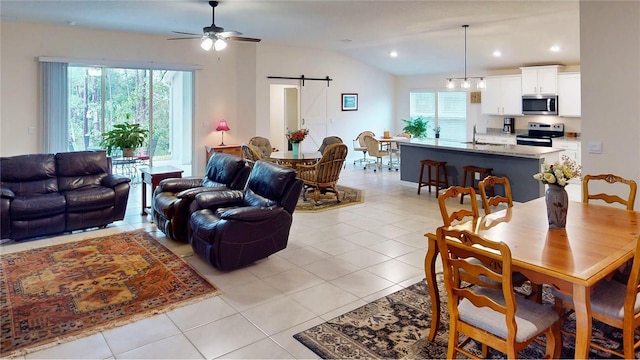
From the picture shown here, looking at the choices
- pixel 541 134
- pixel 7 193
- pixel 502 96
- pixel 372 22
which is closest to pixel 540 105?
pixel 541 134

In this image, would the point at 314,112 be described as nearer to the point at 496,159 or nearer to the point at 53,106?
the point at 496,159

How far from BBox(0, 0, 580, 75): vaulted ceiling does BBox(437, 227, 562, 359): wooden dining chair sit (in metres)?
4.53

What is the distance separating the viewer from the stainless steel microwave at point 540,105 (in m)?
8.86

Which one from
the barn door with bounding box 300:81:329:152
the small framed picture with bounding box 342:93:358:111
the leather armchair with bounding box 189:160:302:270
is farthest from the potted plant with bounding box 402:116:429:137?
the leather armchair with bounding box 189:160:302:270

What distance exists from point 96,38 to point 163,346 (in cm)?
711

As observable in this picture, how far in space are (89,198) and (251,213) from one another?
2.58m

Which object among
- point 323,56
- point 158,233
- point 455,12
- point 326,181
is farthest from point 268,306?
point 323,56

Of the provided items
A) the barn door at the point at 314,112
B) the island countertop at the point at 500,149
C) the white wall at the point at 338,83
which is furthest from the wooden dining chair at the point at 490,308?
the barn door at the point at 314,112

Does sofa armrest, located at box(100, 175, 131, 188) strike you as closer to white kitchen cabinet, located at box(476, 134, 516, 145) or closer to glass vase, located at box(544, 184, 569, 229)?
A: glass vase, located at box(544, 184, 569, 229)

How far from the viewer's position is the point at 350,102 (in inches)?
466

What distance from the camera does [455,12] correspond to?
6.54m

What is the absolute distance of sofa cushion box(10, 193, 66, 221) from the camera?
15.9ft

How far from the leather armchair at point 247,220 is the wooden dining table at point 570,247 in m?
1.86

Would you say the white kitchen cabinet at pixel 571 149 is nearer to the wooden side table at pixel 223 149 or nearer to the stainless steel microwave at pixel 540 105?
the stainless steel microwave at pixel 540 105
